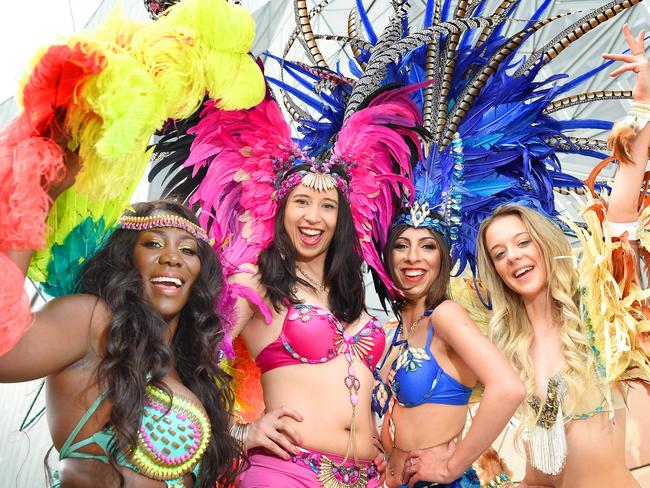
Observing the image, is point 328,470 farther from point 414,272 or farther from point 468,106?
point 468,106

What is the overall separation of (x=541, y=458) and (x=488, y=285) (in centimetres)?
80

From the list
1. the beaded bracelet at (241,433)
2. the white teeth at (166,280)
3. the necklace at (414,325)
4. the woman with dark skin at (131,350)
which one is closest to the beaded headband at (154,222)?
the woman with dark skin at (131,350)

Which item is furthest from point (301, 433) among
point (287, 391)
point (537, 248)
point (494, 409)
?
point (537, 248)

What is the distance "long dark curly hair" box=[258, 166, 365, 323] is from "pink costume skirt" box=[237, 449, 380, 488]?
592mm

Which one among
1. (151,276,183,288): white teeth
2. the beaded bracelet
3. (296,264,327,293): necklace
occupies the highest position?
(151,276,183,288): white teeth

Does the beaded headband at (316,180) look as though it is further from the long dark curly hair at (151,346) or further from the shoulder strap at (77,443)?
the shoulder strap at (77,443)

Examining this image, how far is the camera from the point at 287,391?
9.68ft

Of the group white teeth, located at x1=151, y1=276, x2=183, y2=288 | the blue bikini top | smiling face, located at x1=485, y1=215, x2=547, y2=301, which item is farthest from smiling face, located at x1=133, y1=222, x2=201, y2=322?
smiling face, located at x1=485, y1=215, x2=547, y2=301

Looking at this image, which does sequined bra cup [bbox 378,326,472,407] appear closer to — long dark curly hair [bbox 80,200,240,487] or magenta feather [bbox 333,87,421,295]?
magenta feather [bbox 333,87,421,295]

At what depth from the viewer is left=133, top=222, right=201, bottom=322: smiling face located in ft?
7.98

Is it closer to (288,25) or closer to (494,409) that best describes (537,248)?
(494,409)

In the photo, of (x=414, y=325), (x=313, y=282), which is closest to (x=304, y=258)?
(x=313, y=282)

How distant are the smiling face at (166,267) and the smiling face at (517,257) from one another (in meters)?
1.46

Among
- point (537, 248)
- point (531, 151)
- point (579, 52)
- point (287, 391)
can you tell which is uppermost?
point (579, 52)
